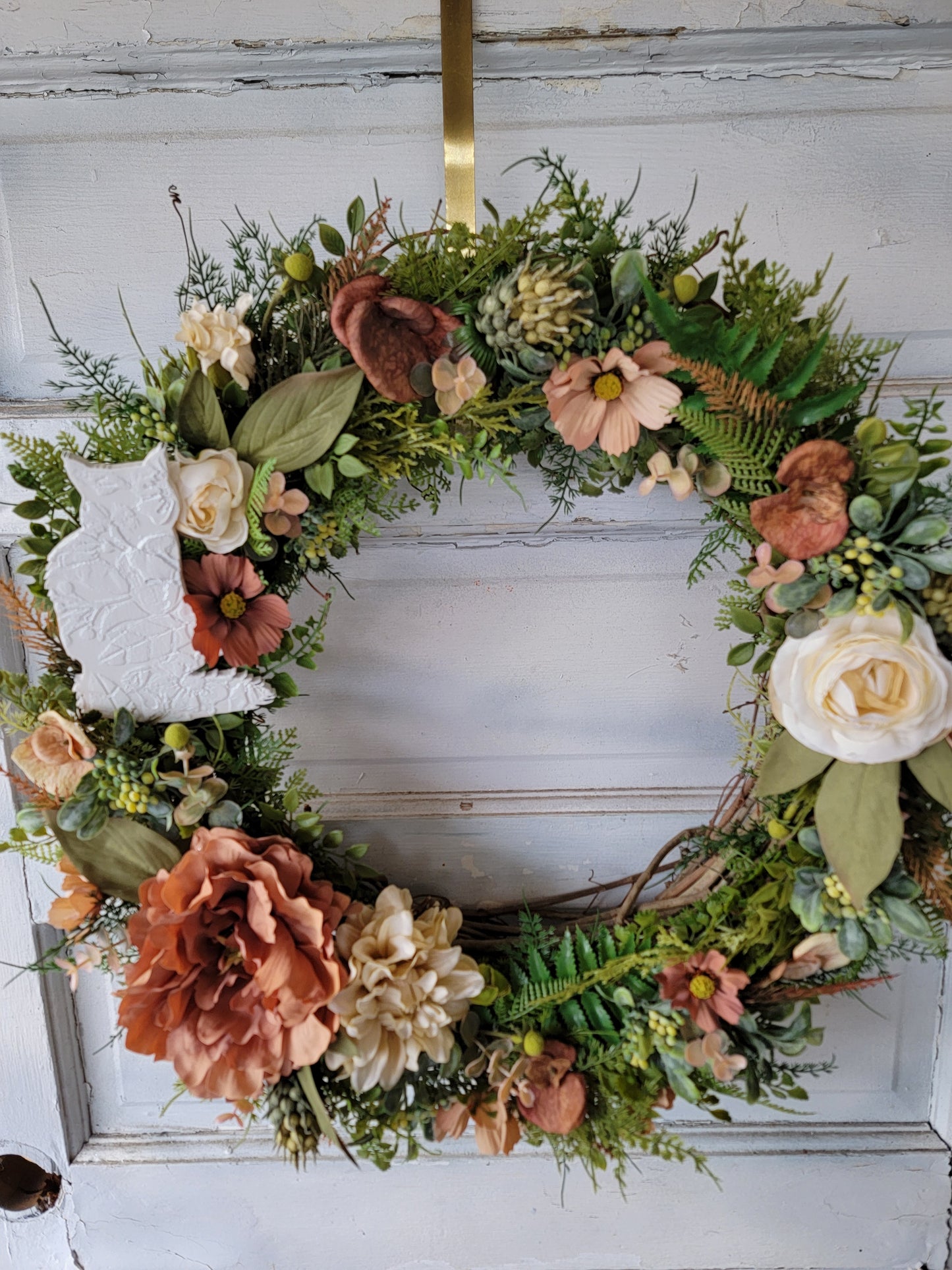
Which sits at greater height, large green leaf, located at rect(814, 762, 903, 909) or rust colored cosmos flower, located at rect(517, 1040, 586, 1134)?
large green leaf, located at rect(814, 762, 903, 909)

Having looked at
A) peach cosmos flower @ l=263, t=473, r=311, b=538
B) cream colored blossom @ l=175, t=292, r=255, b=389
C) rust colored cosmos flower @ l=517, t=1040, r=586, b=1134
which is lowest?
rust colored cosmos flower @ l=517, t=1040, r=586, b=1134

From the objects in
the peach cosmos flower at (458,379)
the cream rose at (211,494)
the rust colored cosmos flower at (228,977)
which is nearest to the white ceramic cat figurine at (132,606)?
the cream rose at (211,494)

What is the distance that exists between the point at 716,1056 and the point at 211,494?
0.59 m

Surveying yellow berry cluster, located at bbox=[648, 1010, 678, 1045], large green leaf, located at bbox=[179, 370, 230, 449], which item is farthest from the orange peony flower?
yellow berry cluster, located at bbox=[648, 1010, 678, 1045]

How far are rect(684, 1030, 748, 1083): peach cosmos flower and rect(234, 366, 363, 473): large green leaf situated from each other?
556mm

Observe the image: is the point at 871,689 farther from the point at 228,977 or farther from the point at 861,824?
the point at 228,977

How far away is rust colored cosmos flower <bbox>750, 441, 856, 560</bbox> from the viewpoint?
61 centimetres

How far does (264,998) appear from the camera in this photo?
0.64 m

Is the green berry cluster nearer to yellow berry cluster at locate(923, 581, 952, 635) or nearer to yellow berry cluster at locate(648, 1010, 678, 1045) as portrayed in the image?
yellow berry cluster at locate(648, 1010, 678, 1045)

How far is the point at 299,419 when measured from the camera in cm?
64

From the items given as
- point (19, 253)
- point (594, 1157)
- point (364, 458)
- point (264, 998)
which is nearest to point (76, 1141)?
point (264, 998)

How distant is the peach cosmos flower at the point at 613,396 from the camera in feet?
2.02

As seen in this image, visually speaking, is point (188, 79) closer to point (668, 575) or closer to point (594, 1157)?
point (668, 575)

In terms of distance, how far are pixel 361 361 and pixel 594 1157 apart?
669 millimetres
